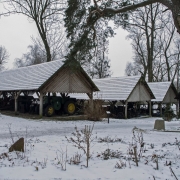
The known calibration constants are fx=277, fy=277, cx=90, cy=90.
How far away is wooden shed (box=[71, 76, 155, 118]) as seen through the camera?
95.1 feet

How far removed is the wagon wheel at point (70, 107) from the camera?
2357 cm

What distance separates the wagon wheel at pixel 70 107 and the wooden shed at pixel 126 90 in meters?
4.77

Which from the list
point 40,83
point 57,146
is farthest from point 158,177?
point 40,83

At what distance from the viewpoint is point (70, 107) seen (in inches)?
939

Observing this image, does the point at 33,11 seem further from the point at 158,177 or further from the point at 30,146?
the point at 158,177

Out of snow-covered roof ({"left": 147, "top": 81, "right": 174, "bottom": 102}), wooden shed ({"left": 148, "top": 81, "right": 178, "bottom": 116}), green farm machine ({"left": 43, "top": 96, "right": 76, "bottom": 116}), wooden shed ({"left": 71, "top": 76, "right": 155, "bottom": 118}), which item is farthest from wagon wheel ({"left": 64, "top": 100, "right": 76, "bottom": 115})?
snow-covered roof ({"left": 147, "top": 81, "right": 174, "bottom": 102})

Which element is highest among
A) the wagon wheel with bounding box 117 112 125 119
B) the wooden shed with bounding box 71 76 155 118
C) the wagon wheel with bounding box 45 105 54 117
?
the wooden shed with bounding box 71 76 155 118

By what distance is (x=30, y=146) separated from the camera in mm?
9094

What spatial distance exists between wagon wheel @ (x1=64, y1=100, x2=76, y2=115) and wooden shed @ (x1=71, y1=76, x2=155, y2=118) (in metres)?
4.77

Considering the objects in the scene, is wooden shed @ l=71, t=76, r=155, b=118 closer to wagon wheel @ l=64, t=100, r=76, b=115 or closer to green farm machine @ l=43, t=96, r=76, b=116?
wagon wheel @ l=64, t=100, r=76, b=115

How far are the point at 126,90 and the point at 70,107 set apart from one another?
8.00 meters

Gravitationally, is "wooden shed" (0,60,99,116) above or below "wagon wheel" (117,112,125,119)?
above

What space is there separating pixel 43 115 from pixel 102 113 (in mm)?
4871

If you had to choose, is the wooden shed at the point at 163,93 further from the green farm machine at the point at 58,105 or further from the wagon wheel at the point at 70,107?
the green farm machine at the point at 58,105
